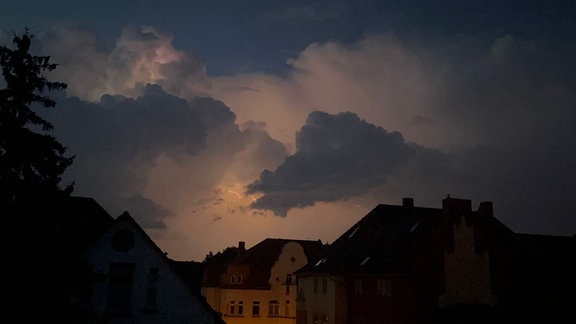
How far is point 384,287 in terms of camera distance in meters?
41.6

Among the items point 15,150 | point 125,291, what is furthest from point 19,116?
point 125,291

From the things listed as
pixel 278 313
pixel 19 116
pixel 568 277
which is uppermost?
pixel 19 116

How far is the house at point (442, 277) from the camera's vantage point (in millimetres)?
39938

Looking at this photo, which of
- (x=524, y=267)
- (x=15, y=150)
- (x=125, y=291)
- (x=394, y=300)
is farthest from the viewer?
(x=524, y=267)

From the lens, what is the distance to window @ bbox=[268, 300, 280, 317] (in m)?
64.6

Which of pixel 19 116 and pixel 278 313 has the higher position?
pixel 19 116

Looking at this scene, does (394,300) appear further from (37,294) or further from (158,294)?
(37,294)

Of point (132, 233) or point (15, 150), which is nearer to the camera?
point (15, 150)

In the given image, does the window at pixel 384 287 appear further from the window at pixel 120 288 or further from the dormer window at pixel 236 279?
the dormer window at pixel 236 279

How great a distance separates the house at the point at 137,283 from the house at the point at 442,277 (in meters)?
19.6

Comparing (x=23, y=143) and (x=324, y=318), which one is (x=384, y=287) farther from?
(x=23, y=143)

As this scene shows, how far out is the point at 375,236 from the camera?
49.6 metres

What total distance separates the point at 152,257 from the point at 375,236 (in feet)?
94.1

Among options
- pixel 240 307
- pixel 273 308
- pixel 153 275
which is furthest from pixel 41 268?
pixel 273 308
